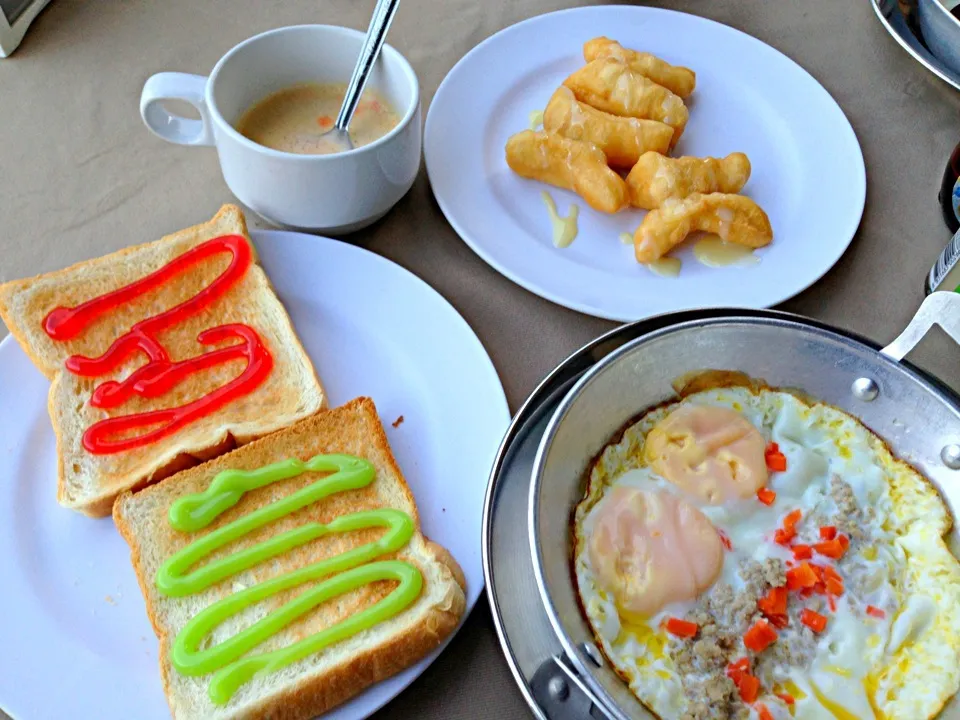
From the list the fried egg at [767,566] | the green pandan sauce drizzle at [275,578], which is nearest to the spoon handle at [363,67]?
the green pandan sauce drizzle at [275,578]

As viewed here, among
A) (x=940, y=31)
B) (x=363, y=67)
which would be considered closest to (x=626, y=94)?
(x=363, y=67)

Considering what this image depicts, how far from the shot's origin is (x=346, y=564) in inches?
55.1

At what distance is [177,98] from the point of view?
174 centimetres

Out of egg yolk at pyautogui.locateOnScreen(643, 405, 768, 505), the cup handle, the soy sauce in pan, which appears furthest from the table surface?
egg yolk at pyautogui.locateOnScreen(643, 405, 768, 505)

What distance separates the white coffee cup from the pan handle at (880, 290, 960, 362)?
1069 mm

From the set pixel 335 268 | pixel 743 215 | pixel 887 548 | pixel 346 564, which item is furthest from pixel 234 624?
pixel 743 215

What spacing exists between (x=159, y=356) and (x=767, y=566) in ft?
4.07

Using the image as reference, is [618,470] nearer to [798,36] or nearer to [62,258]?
[62,258]

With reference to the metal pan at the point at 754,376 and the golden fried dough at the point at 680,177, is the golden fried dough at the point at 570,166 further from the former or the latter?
the metal pan at the point at 754,376

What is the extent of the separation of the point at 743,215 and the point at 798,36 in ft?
3.45

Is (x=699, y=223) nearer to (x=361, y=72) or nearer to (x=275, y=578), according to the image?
(x=361, y=72)

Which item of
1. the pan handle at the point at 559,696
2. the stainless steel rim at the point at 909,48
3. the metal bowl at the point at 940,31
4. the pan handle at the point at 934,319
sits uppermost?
the metal bowl at the point at 940,31

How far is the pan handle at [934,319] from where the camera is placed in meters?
1.44

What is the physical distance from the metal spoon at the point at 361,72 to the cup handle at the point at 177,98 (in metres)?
0.27
